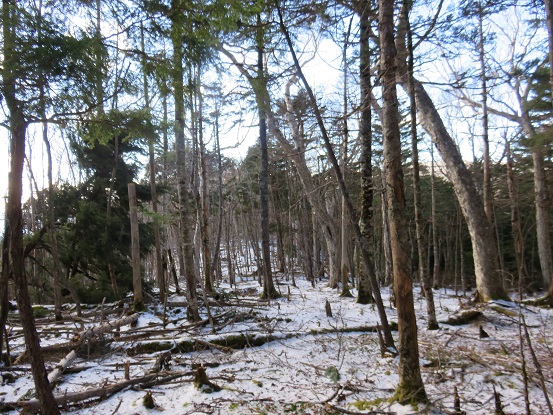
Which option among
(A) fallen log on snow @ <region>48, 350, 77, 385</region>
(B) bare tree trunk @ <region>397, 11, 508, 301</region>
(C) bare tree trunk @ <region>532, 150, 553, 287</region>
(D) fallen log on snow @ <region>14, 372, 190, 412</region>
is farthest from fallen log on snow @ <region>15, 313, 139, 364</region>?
(C) bare tree trunk @ <region>532, 150, 553, 287</region>

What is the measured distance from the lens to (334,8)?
5.80 metres

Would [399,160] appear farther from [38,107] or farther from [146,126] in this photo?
[38,107]

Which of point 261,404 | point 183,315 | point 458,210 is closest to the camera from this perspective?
point 261,404

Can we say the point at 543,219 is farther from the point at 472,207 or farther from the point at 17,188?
the point at 17,188

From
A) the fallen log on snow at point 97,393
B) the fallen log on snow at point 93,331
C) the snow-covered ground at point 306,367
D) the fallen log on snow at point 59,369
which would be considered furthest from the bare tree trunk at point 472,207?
the fallen log on snow at point 59,369

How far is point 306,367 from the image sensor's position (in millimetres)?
4898

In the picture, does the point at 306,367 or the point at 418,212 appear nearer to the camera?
the point at 306,367

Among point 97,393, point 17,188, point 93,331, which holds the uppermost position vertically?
point 17,188

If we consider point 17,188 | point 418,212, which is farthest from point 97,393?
point 418,212

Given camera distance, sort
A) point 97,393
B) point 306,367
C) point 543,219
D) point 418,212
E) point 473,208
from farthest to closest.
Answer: point 543,219 < point 473,208 < point 418,212 < point 306,367 < point 97,393

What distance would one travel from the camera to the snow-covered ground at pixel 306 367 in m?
3.65

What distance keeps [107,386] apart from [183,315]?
4.11 m

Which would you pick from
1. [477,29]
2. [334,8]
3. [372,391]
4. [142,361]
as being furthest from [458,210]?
[142,361]

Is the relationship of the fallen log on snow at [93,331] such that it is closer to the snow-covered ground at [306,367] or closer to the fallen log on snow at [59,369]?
the snow-covered ground at [306,367]
